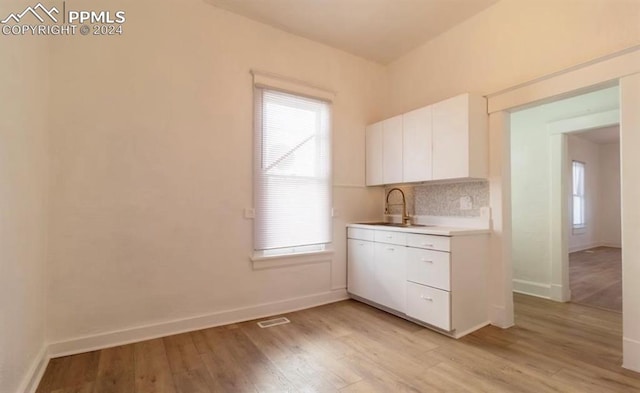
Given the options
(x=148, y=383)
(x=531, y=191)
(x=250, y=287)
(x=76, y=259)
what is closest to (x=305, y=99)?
(x=250, y=287)

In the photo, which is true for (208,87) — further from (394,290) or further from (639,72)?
(639,72)

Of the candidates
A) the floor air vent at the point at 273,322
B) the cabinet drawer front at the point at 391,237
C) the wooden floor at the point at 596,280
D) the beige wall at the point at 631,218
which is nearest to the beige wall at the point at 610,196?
the wooden floor at the point at 596,280

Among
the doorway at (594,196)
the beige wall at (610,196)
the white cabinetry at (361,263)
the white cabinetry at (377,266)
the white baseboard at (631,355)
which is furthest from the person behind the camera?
the beige wall at (610,196)

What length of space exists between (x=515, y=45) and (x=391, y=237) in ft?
7.00

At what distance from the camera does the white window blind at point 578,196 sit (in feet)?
24.7

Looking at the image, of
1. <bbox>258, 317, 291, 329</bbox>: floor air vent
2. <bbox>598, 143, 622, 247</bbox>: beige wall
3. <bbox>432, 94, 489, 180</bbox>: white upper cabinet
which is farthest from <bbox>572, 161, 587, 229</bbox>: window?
<bbox>258, 317, 291, 329</bbox>: floor air vent

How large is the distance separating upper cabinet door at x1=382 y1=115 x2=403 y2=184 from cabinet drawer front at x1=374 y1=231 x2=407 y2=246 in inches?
26.8

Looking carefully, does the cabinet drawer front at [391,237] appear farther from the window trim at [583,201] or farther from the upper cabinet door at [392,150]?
the window trim at [583,201]

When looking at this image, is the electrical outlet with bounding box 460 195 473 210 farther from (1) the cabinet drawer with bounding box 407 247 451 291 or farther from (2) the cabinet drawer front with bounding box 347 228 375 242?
(2) the cabinet drawer front with bounding box 347 228 375 242

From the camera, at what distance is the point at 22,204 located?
1.75 metres

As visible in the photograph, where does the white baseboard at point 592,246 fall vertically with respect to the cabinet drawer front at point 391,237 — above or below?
below

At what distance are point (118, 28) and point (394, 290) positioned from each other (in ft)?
11.4

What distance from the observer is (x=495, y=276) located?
280 cm

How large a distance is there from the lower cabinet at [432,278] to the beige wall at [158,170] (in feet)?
2.79
